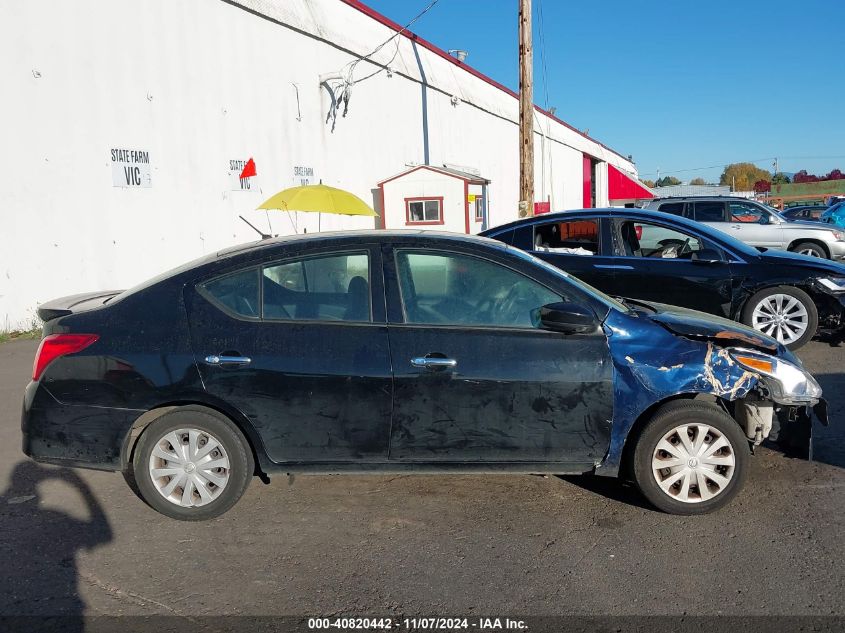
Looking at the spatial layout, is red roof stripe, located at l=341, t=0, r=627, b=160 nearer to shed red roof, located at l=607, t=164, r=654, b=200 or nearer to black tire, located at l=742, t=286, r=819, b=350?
black tire, located at l=742, t=286, r=819, b=350

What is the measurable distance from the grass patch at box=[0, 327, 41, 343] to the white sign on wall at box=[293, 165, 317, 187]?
22.4 ft

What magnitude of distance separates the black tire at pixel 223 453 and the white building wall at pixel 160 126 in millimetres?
6841

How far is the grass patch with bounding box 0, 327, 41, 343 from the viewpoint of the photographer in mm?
9578

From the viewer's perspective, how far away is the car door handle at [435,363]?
4008mm

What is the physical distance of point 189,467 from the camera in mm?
4117

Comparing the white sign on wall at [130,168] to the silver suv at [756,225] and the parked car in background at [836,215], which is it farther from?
the parked car in background at [836,215]

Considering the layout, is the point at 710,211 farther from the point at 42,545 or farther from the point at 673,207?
the point at 42,545

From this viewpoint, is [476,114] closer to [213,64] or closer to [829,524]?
[213,64]

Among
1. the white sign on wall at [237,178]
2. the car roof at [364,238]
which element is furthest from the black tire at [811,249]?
the car roof at [364,238]

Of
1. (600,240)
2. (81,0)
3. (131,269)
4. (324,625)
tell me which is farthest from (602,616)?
(81,0)

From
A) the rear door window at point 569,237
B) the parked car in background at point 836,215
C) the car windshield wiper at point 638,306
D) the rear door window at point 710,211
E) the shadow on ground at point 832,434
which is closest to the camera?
the car windshield wiper at point 638,306

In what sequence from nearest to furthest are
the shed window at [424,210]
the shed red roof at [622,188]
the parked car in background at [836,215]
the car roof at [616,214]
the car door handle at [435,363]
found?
the car door handle at [435,363]
the car roof at [616,214]
the shed window at [424,210]
the parked car in background at [836,215]
the shed red roof at [622,188]

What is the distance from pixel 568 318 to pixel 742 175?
149 m

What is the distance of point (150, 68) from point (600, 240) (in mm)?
7978
